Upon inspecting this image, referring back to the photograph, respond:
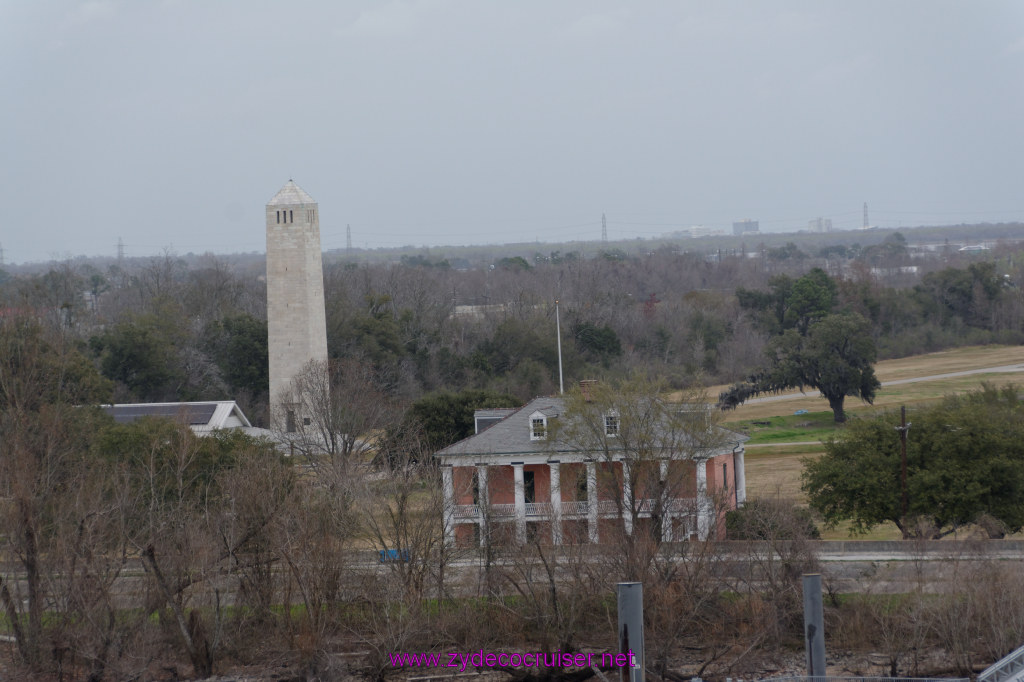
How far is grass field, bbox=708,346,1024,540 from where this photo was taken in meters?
42.2

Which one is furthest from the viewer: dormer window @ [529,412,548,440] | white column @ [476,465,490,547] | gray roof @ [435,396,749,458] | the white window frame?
dormer window @ [529,412,548,440]

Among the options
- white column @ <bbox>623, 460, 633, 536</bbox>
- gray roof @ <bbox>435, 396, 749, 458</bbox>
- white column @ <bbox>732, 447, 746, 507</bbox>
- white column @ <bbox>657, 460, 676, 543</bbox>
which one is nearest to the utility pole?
gray roof @ <bbox>435, 396, 749, 458</bbox>

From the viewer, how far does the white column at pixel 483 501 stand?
27.5m

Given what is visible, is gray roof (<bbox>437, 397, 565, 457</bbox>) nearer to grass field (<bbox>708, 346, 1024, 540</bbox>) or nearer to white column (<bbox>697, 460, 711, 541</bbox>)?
white column (<bbox>697, 460, 711, 541</bbox>)

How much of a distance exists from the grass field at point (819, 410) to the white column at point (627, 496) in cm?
546

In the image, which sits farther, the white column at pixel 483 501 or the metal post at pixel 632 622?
the white column at pixel 483 501

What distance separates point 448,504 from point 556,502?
3.39 meters

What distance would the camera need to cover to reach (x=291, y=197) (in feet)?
165

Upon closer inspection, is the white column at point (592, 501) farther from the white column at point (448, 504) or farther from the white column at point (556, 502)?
the white column at point (448, 504)

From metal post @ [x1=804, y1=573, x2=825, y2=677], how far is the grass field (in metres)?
14.3

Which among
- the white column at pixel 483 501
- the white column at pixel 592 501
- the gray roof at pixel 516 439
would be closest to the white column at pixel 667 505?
the white column at pixel 592 501

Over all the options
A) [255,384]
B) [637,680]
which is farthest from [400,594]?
[255,384]

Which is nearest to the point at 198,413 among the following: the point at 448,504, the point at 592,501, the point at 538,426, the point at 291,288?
the point at 291,288

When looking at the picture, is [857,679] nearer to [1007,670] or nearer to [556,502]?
[1007,670]
